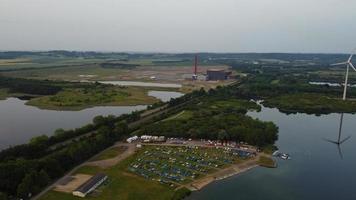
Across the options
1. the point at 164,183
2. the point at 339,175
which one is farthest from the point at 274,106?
the point at 164,183

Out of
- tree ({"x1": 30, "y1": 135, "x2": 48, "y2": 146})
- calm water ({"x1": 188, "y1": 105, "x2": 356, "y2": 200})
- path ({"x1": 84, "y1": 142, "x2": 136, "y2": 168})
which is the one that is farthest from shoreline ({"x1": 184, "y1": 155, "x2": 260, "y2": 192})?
tree ({"x1": 30, "y1": 135, "x2": 48, "y2": 146})

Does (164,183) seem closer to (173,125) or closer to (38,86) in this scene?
(173,125)

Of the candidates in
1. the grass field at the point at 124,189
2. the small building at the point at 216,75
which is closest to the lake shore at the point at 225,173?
the grass field at the point at 124,189

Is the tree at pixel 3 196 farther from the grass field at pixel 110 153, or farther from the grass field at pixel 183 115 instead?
the grass field at pixel 183 115

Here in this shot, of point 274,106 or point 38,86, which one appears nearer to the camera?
point 274,106

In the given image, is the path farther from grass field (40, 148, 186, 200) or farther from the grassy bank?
the grassy bank

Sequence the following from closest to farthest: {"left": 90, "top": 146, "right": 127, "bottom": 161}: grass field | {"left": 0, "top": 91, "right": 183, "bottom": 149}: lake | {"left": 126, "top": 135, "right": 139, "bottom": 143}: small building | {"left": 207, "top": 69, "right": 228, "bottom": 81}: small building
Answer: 1. {"left": 90, "top": 146, "right": 127, "bottom": 161}: grass field
2. {"left": 126, "top": 135, "right": 139, "bottom": 143}: small building
3. {"left": 0, "top": 91, "right": 183, "bottom": 149}: lake
4. {"left": 207, "top": 69, "right": 228, "bottom": 81}: small building

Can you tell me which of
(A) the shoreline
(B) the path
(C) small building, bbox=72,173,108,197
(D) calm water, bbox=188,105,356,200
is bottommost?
(D) calm water, bbox=188,105,356,200
